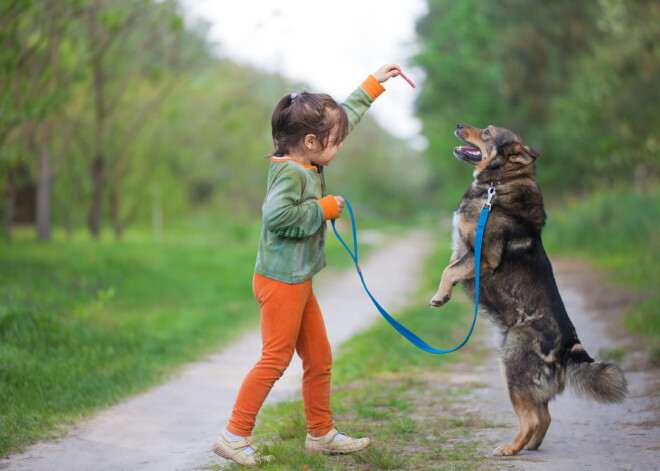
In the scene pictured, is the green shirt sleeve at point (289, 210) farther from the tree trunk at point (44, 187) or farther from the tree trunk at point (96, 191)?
the tree trunk at point (96, 191)

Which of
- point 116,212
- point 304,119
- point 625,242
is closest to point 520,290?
point 304,119

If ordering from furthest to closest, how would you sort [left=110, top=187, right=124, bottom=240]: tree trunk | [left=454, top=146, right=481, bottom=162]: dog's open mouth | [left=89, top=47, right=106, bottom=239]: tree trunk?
[left=110, top=187, right=124, bottom=240]: tree trunk < [left=89, top=47, right=106, bottom=239]: tree trunk < [left=454, top=146, right=481, bottom=162]: dog's open mouth

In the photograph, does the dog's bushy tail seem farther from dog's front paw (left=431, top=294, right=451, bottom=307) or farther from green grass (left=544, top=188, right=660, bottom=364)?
green grass (left=544, top=188, right=660, bottom=364)

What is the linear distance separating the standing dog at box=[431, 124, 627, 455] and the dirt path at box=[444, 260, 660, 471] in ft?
0.83

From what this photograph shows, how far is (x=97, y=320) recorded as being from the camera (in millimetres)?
8031

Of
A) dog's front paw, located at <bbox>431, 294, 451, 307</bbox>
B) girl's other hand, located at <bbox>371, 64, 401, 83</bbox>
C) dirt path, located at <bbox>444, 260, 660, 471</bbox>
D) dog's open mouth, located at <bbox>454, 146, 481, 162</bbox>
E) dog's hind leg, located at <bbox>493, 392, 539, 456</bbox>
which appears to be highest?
girl's other hand, located at <bbox>371, 64, 401, 83</bbox>

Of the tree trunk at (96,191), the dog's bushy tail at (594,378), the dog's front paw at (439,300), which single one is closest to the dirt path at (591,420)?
the dog's bushy tail at (594,378)

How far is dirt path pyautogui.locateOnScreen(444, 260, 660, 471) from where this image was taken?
394cm

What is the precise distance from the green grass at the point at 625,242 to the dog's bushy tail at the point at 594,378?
275cm

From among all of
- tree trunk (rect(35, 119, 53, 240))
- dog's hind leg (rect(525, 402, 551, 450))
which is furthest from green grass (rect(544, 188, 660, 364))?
tree trunk (rect(35, 119, 53, 240))

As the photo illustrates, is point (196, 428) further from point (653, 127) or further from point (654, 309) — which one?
point (653, 127)

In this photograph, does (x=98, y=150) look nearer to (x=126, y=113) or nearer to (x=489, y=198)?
(x=126, y=113)

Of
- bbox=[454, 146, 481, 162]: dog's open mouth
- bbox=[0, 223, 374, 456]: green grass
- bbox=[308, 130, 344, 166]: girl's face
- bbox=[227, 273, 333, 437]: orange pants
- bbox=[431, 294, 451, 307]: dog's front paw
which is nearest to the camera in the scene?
bbox=[227, 273, 333, 437]: orange pants

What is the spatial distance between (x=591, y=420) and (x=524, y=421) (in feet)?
3.86
